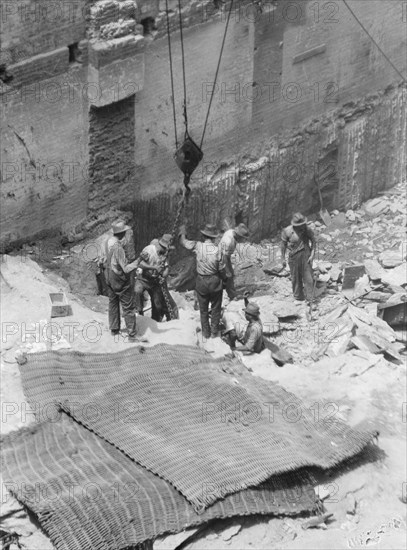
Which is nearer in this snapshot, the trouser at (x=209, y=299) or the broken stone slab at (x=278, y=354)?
the broken stone slab at (x=278, y=354)

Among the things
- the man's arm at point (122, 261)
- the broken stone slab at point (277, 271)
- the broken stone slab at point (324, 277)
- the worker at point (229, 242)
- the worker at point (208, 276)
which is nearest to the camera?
the man's arm at point (122, 261)

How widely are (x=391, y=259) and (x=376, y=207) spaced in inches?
106

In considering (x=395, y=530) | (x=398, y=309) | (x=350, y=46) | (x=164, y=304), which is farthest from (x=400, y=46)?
(x=395, y=530)

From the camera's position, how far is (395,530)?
543 inches

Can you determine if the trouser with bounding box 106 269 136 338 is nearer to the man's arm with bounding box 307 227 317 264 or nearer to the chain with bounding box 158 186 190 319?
the chain with bounding box 158 186 190 319

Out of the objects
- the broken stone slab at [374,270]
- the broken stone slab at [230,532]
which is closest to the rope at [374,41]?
the broken stone slab at [374,270]

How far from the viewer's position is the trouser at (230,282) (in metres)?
17.1

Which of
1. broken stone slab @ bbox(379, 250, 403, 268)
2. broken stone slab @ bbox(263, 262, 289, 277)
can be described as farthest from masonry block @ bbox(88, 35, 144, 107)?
broken stone slab @ bbox(379, 250, 403, 268)

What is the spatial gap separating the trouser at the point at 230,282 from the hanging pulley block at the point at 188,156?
1.48 metres

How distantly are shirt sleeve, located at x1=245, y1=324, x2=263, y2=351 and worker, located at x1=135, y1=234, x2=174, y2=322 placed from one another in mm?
1260

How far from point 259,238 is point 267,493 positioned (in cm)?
784

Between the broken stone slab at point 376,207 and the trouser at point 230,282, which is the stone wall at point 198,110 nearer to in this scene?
the broken stone slab at point 376,207

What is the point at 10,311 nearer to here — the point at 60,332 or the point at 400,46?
the point at 60,332

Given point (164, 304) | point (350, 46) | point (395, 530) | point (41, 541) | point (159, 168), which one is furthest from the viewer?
point (350, 46)
